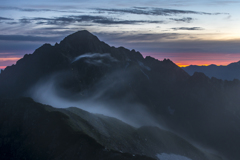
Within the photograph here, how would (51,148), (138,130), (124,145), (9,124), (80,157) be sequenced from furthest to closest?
(138,130) < (124,145) < (9,124) < (51,148) < (80,157)

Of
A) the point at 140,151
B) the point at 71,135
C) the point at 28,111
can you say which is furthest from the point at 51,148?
the point at 140,151

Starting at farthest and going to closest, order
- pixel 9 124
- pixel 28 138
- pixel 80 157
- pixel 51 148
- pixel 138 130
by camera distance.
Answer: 1. pixel 138 130
2. pixel 9 124
3. pixel 28 138
4. pixel 51 148
5. pixel 80 157

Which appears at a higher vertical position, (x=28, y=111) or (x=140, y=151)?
(x=28, y=111)

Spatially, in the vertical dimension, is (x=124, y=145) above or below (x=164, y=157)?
above

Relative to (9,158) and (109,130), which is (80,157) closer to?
(9,158)

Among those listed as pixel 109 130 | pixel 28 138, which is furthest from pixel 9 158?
pixel 109 130

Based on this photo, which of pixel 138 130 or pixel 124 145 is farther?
pixel 138 130

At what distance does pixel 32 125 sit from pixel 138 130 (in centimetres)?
7693

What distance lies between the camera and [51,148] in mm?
91812

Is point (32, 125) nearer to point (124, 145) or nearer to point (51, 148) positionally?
point (51, 148)

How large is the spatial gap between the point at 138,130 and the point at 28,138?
79702mm

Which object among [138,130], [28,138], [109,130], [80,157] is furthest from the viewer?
[138,130]

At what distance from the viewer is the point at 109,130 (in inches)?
5192

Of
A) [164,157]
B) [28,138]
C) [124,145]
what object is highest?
[28,138]
